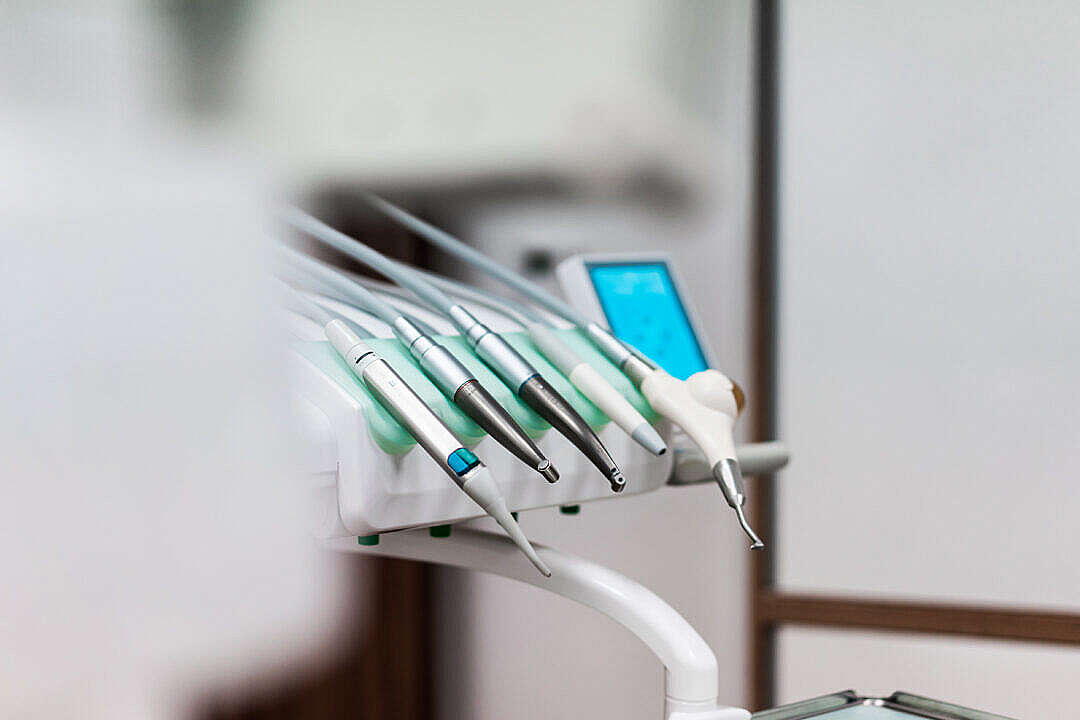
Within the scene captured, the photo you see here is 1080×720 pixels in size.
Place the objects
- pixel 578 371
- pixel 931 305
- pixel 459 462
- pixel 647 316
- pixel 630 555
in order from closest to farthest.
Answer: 1. pixel 459 462
2. pixel 578 371
3. pixel 647 316
4. pixel 931 305
5. pixel 630 555

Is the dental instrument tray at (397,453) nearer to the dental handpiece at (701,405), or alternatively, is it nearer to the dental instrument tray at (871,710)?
the dental handpiece at (701,405)

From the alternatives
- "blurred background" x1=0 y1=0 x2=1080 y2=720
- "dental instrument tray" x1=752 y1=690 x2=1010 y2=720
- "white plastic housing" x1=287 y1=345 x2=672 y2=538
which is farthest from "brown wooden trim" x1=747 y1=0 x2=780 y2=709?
"white plastic housing" x1=287 y1=345 x2=672 y2=538

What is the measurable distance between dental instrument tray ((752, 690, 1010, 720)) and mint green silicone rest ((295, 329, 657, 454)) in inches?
6.7

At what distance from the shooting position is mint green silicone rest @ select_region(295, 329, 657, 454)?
43 centimetres

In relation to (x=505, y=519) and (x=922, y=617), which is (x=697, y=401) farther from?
(x=922, y=617)

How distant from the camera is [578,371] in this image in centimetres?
52

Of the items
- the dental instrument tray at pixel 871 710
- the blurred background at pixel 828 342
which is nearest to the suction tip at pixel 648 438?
the dental instrument tray at pixel 871 710

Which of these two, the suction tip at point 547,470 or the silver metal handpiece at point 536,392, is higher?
the silver metal handpiece at point 536,392

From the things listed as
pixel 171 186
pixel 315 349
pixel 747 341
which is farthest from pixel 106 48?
pixel 747 341

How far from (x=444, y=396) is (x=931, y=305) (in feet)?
3.30

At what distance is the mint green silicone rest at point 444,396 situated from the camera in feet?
1.43

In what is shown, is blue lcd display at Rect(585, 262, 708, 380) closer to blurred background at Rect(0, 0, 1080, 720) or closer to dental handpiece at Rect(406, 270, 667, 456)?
dental handpiece at Rect(406, 270, 667, 456)

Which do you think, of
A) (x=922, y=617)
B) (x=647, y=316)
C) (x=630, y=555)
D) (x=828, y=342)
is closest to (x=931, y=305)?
(x=828, y=342)

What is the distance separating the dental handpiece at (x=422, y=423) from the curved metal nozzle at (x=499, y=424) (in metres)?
0.02
